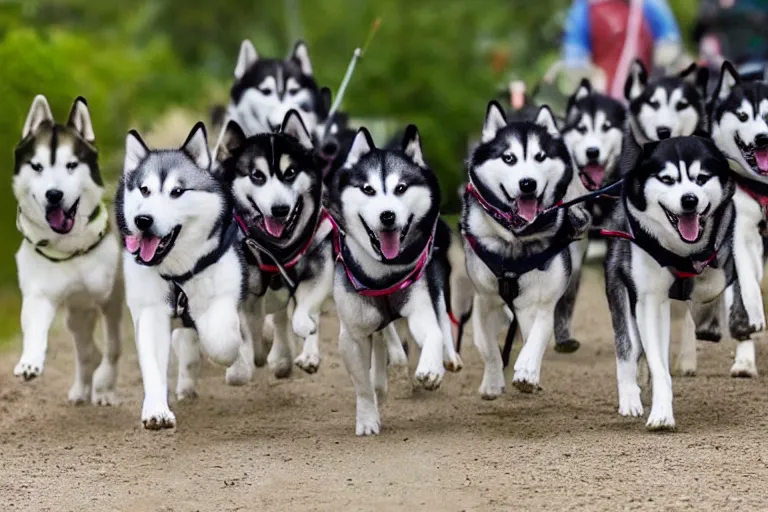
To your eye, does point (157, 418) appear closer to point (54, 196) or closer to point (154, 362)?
point (154, 362)

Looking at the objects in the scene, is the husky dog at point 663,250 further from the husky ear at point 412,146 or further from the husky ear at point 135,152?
the husky ear at point 135,152

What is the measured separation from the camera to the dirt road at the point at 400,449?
6941 mm

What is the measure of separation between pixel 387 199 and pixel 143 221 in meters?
1.25

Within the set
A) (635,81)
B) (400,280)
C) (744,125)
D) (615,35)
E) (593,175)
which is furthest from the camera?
(615,35)

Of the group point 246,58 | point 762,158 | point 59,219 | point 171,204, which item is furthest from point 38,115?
point 762,158

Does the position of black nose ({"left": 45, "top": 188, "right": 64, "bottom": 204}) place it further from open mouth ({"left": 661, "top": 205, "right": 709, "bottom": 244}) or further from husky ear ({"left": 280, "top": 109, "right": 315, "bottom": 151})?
open mouth ({"left": 661, "top": 205, "right": 709, "bottom": 244})

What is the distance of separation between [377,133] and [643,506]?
379 inches

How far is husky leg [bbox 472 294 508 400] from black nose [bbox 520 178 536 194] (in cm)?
70

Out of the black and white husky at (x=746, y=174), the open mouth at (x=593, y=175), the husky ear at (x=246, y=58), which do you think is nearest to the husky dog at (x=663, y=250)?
the black and white husky at (x=746, y=174)

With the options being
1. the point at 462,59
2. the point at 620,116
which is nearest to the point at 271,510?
the point at 620,116

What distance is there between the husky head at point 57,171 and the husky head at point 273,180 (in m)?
0.84

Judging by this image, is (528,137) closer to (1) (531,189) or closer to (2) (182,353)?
(1) (531,189)

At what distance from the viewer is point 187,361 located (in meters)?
9.66

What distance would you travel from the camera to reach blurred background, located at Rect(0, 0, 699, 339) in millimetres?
13938
